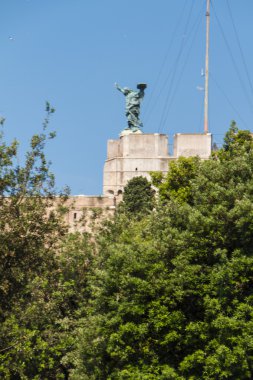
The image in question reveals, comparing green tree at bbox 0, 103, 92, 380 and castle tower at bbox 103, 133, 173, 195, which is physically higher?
castle tower at bbox 103, 133, 173, 195

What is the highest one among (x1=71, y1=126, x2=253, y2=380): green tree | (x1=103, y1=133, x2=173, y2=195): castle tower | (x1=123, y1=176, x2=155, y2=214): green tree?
(x1=103, y1=133, x2=173, y2=195): castle tower

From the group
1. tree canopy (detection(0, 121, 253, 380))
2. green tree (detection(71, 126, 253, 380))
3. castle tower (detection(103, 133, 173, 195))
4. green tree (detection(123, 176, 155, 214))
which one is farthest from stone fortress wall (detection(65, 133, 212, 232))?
green tree (detection(71, 126, 253, 380))

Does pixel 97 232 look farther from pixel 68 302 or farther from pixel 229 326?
pixel 229 326

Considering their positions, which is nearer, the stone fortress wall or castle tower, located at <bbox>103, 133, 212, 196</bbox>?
the stone fortress wall

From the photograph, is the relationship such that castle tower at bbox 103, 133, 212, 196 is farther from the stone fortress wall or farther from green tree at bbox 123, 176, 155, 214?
green tree at bbox 123, 176, 155, 214

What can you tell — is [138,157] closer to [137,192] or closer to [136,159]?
[136,159]

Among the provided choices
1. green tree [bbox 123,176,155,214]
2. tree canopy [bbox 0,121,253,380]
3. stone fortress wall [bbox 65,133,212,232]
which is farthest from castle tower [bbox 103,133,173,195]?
tree canopy [bbox 0,121,253,380]

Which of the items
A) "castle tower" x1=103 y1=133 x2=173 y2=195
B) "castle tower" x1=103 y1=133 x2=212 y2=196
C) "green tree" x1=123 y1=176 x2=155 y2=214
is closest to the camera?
"green tree" x1=123 y1=176 x2=155 y2=214

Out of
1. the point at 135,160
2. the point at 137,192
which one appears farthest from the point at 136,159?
the point at 137,192

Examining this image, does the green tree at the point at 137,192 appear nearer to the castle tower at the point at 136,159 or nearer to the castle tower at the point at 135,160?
the castle tower at the point at 136,159

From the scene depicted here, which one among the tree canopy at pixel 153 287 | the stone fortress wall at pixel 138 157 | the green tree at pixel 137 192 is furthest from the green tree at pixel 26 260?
the stone fortress wall at pixel 138 157

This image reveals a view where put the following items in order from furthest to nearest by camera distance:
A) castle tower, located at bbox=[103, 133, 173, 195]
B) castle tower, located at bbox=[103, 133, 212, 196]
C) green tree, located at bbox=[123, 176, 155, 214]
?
castle tower, located at bbox=[103, 133, 173, 195], castle tower, located at bbox=[103, 133, 212, 196], green tree, located at bbox=[123, 176, 155, 214]

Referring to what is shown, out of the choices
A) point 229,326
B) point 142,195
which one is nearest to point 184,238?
point 229,326

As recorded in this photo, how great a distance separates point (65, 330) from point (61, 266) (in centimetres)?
240
